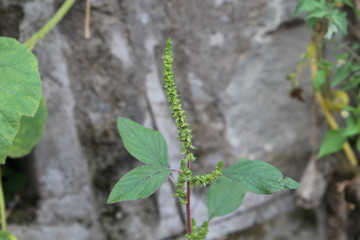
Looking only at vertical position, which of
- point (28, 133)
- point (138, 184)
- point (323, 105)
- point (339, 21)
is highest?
point (339, 21)

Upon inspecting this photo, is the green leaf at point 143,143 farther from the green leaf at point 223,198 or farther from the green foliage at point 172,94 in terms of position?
the green leaf at point 223,198

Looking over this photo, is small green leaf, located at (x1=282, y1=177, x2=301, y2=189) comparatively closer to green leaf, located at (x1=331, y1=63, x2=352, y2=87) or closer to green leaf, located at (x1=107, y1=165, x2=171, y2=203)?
green leaf, located at (x1=107, y1=165, x2=171, y2=203)

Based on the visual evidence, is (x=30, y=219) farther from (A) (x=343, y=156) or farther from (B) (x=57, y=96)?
(A) (x=343, y=156)

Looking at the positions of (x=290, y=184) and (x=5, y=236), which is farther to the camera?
(x=5, y=236)

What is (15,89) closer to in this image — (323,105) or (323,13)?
(323,13)

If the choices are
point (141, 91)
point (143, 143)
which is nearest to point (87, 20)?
point (141, 91)

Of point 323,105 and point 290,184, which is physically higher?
point 323,105

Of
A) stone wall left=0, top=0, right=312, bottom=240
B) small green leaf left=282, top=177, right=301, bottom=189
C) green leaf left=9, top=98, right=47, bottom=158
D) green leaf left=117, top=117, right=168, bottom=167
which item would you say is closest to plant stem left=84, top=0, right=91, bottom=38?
stone wall left=0, top=0, right=312, bottom=240
